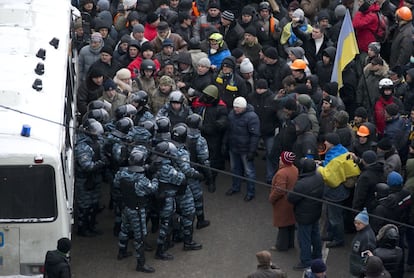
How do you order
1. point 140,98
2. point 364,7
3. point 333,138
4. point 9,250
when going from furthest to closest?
1. point 364,7
2. point 140,98
3. point 333,138
4. point 9,250

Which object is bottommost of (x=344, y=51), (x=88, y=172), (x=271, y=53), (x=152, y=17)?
(x=88, y=172)

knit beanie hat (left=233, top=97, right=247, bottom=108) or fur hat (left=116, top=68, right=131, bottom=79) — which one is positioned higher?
fur hat (left=116, top=68, right=131, bottom=79)

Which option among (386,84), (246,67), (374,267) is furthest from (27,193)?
(386,84)

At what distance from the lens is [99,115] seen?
1591 centimetres

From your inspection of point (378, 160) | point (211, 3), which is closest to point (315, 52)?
point (211, 3)

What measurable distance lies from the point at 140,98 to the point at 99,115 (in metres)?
0.77

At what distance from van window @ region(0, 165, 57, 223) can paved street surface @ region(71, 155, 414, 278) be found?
1959 mm

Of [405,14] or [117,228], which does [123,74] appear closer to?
[117,228]

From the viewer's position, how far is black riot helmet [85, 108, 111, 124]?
15906mm

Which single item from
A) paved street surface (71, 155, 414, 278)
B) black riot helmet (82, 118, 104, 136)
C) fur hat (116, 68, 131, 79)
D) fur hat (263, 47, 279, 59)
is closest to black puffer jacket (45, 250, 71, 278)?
paved street surface (71, 155, 414, 278)

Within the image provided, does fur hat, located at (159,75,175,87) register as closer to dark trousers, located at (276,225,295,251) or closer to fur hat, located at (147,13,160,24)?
fur hat, located at (147,13,160,24)

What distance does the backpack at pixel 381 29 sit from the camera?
19.9 metres

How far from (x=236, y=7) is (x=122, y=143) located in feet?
24.8

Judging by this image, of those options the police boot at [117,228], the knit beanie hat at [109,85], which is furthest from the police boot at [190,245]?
the knit beanie hat at [109,85]
